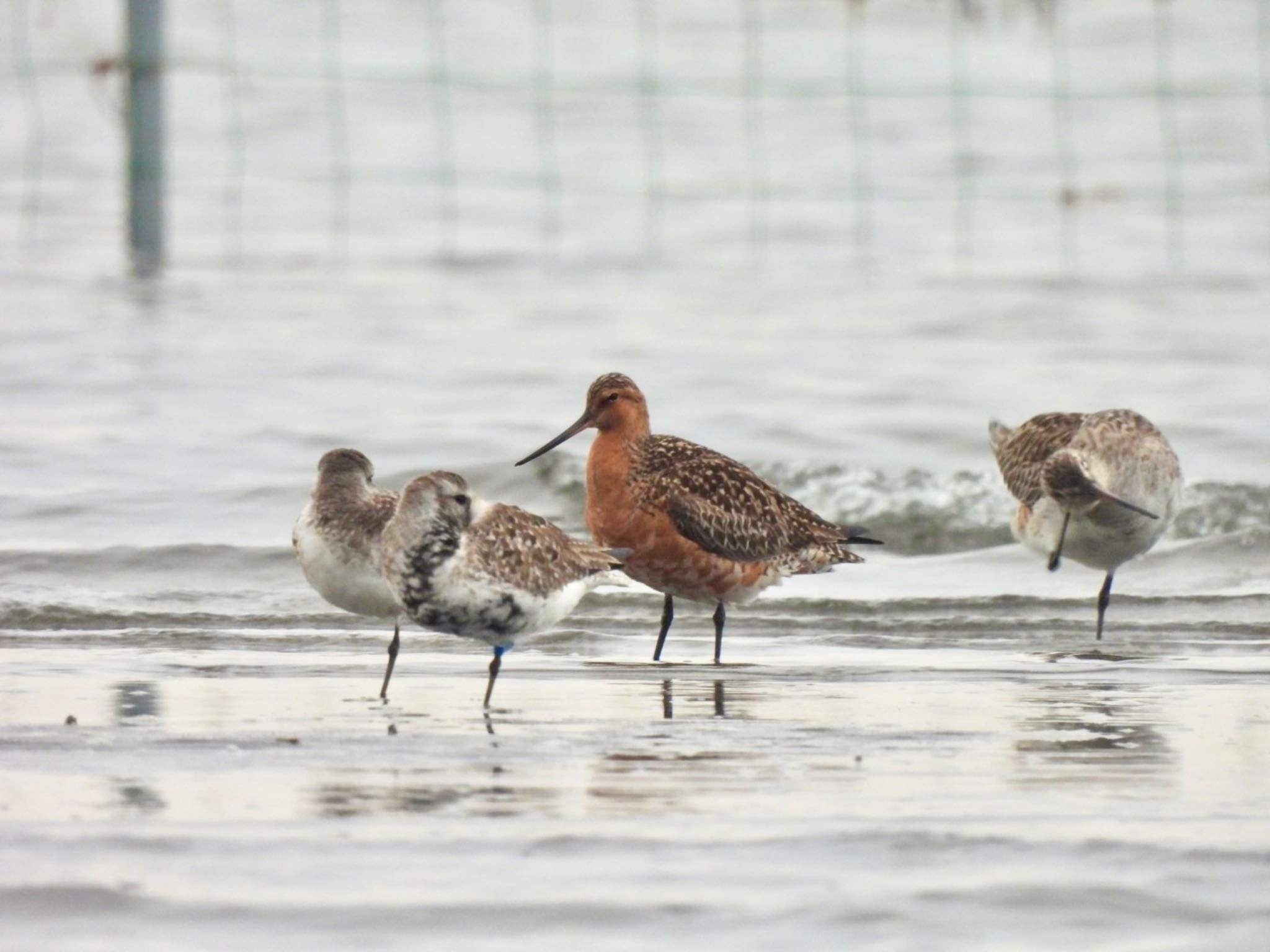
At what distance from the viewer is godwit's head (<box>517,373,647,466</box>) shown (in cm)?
881

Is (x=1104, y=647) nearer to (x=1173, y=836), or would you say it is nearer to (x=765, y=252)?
(x=1173, y=836)

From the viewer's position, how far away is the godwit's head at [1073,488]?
29.6 ft

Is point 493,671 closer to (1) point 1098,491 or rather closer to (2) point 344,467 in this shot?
(2) point 344,467

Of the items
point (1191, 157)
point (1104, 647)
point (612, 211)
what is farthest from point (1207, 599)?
point (1191, 157)

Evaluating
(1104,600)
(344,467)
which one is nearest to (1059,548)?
(1104,600)

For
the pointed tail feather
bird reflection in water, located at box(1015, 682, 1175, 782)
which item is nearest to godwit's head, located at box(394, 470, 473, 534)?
bird reflection in water, located at box(1015, 682, 1175, 782)

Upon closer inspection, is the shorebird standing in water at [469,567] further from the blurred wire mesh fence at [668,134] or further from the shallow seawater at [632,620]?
the blurred wire mesh fence at [668,134]

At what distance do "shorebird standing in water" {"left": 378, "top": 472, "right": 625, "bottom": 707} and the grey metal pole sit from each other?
948cm

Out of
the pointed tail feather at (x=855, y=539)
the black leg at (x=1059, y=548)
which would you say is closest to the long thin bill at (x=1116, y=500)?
the black leg at (x=1059, y=548)

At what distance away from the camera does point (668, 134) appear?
27234 mm

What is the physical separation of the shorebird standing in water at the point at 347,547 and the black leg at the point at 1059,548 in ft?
8.87

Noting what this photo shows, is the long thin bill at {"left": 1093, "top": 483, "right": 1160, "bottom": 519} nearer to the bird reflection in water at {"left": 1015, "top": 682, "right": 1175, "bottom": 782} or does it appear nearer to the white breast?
the bird reflection in water at {"left": 1015, "top": 682, "right": 1175, "bottom": 782}

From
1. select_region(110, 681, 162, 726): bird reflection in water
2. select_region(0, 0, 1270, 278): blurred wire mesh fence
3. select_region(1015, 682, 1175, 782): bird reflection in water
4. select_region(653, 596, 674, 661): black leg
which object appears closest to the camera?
select_region(1015, 682, 1175, 782): bird reflection in water

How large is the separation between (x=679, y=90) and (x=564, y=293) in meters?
3.70
